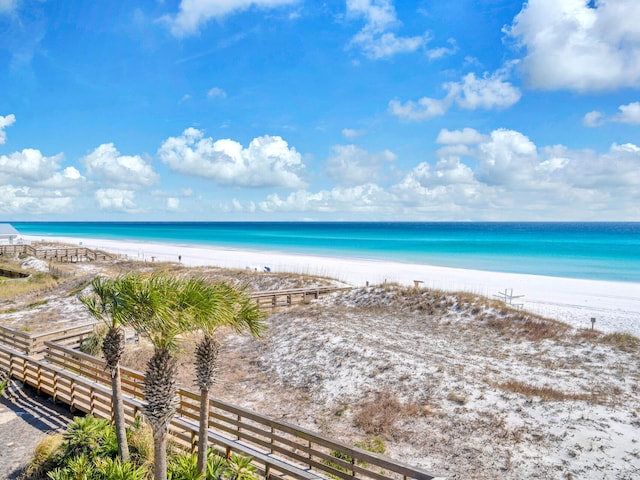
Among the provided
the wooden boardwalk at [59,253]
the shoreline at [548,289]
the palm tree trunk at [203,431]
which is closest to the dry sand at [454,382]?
the shoreline at [548,289]

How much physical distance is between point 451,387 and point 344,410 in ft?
12.4

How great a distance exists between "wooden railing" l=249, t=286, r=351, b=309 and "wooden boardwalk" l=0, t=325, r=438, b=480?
12.2 metres

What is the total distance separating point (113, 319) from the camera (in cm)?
781

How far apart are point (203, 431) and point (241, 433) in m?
2.27

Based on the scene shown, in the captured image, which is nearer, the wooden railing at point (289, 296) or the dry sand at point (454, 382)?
the dry sand at point (454, 382)

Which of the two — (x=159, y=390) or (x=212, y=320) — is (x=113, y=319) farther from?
(x=212, y=320)

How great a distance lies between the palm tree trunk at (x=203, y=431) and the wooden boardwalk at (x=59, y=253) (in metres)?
53.5

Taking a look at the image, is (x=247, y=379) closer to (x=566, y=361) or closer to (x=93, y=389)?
(x=93, y=389)

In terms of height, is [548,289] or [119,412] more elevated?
[119,412]

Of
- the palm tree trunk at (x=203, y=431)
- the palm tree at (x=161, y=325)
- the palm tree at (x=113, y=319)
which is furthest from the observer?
the palm tree trunk at (x=203, y=431)

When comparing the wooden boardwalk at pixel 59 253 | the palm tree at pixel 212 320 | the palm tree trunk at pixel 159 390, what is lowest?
the wooden boardwalk at pixel 59 253

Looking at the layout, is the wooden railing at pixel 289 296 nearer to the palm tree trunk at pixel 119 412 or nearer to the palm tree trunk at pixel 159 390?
the palm tree trunk at pixel 119 412

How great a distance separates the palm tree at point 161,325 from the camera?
677cm

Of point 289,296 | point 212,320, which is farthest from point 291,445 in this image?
point 289,296
